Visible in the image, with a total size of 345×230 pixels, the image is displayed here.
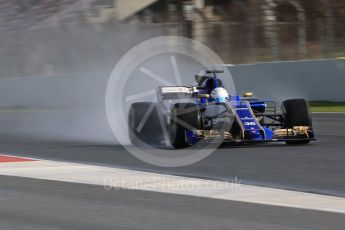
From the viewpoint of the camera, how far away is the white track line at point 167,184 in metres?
7.50

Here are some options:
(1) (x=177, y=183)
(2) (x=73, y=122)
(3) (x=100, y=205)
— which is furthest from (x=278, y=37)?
(3) (x=100, y=205)

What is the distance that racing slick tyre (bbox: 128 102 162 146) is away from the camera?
539 inches

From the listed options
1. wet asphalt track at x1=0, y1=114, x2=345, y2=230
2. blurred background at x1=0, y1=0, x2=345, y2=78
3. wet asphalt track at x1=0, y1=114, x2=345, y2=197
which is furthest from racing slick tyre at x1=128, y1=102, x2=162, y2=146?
blurred background at x1=0, y1=0, x2=345, y2=78

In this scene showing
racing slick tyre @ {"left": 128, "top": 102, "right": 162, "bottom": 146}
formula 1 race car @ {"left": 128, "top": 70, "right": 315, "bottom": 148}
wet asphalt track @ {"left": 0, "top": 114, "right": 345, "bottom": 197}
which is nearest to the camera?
wet asphalt track @ {"left": 0, "top": 114, "right": 345, "bottom": 197}

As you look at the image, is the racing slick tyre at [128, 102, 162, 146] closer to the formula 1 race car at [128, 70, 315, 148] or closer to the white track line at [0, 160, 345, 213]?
the formula 1 race car at [128, 70, 315, 148]

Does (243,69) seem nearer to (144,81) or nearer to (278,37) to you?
(278,37)

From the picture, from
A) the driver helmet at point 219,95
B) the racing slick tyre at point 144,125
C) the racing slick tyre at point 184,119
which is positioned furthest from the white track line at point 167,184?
the driver helmet at point 219,95

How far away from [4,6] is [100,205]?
23.9 m

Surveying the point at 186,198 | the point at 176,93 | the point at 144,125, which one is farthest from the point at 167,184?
the point at 144,125

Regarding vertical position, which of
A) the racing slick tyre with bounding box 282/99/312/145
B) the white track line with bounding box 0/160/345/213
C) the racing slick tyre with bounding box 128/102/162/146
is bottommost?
the racing slick tyre with bounding box 128/102/162/146

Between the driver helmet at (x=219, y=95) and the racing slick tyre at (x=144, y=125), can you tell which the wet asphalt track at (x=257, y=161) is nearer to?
the racing slick tyre at (x=144, y=125)

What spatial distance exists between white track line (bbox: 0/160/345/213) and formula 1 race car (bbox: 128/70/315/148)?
2.26 metres

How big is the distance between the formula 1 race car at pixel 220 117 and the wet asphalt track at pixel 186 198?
0.25 meters

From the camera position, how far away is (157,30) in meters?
28.0
